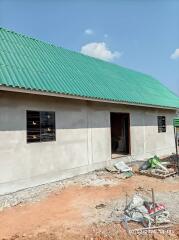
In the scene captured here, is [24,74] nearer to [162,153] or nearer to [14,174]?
[14,174]

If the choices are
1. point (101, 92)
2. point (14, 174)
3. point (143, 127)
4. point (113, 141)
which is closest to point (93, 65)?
point (101, 92)

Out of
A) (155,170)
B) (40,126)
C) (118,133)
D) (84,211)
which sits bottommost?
(84,211)

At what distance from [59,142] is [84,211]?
143 inches

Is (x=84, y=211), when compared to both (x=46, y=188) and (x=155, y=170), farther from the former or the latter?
(x=155, y=170)

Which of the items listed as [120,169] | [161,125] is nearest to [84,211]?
[120,169]

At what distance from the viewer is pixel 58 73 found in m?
10.8

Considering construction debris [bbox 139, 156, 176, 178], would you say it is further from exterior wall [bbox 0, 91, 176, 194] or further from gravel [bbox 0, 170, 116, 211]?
gravel [bbox 0, 170, 116, 211]

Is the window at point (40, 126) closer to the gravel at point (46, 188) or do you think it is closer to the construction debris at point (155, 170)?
the gravel at point (46, 188)

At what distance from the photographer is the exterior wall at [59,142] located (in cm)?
825

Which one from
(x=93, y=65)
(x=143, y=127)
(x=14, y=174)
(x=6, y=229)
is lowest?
(x=6, y=229)

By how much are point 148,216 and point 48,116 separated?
5.44m

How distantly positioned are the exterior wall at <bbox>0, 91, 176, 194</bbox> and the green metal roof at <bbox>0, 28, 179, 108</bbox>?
58 cm

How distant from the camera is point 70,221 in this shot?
6.27 metres

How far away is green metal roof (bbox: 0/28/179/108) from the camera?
8.86 metres
